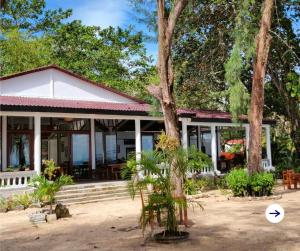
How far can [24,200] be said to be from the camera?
560 inches

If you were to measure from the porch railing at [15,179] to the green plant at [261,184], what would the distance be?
7.74m

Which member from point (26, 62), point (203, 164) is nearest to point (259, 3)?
point (203, 164)

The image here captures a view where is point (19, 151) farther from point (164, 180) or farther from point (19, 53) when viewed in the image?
point (19, 53)

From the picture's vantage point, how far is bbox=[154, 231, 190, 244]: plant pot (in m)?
8.19

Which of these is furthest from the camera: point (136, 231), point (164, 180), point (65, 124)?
point (65, 124)

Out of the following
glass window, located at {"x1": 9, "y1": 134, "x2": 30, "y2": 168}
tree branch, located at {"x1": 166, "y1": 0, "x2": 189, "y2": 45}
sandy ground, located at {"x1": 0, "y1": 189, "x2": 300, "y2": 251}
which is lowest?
sandy ground, located at {"x1": 0, "y1": 189, "x2": 300, "y2": 251}

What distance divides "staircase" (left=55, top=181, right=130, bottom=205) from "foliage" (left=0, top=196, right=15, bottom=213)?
4.98 feet

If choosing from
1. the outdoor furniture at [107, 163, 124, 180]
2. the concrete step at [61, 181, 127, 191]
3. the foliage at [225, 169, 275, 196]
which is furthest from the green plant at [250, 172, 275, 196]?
the outdoor furniture at [107, 163, 124, 180]

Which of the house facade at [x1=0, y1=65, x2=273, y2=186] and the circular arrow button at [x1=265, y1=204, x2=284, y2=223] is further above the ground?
the house facade at [x1=0, y1=65, x2=273, y2=186]

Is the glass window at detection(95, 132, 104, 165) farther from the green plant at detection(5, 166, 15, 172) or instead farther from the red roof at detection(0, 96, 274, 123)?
the green plant at detection(5, 166, 15, 172)

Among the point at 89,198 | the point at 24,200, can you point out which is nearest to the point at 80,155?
the point at 89,198

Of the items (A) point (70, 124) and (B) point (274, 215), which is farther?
(A) point (70, 124)

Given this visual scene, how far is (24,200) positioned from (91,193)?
109 inches

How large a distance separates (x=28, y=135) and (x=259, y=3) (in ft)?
39.8
